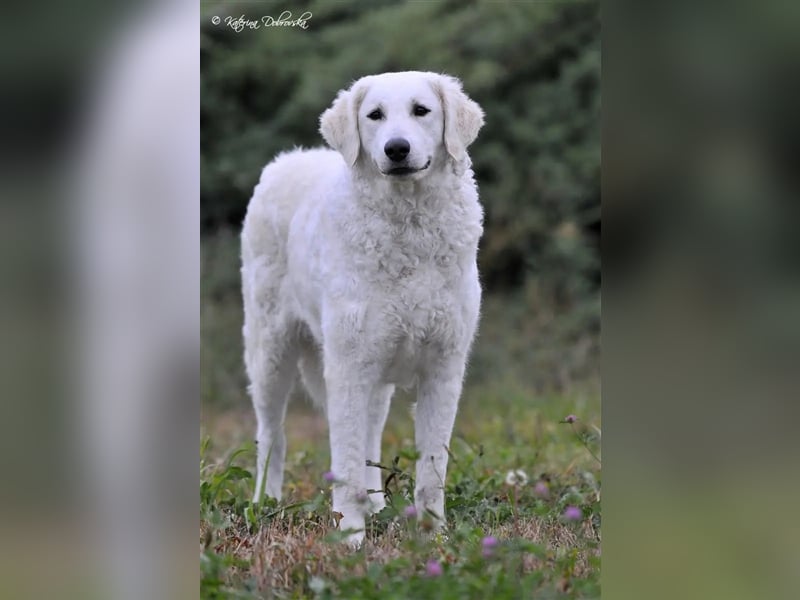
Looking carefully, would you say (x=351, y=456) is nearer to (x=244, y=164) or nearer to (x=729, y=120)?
(x=729, y=120)

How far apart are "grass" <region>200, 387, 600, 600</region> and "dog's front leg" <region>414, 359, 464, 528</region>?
11cm

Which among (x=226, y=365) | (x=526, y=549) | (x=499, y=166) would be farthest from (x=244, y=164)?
(x=526, y=549)

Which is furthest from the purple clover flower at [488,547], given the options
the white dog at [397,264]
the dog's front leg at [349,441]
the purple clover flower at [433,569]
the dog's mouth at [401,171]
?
the dog's mouth at [401,171]

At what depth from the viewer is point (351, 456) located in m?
3.55

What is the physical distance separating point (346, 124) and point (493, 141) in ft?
15.7

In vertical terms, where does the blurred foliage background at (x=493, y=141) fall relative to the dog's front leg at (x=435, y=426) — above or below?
above

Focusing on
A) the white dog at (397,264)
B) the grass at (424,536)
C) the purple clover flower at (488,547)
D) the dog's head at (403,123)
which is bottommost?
the grass at (424,536)

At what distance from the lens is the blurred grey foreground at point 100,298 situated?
2.27 meters

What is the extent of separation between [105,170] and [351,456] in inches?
64.8

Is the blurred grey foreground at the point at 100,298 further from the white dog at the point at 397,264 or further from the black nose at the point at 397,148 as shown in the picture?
the white dog at the point at 397,264

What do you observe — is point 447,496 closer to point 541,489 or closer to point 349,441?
point 541,489

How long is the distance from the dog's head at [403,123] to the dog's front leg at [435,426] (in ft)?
2.60

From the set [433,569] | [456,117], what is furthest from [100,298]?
[456,117]

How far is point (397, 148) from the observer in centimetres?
332
